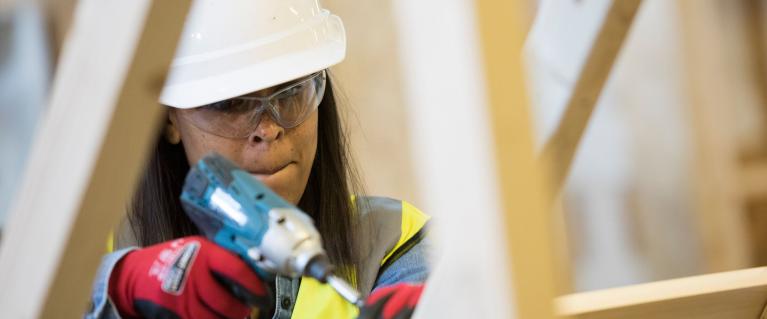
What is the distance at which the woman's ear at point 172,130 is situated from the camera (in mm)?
1671

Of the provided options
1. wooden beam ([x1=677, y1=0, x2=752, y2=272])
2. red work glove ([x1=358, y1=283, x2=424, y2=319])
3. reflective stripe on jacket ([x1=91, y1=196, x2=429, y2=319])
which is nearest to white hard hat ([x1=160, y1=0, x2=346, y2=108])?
reflective stripe on jacket ([x1=91, y1=196, x2=429, y2=319])

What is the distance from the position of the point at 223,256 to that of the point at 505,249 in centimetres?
47

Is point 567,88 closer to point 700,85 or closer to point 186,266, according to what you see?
point 186,266

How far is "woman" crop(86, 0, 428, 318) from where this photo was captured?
5.27ft

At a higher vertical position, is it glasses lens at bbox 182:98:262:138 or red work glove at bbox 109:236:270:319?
glasses lens at bbox 182:98:262:138

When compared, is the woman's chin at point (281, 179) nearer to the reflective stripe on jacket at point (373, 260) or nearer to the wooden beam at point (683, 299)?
the reflective stripe on jacket at point (373, 260)

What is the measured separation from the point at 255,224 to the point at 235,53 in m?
0.59

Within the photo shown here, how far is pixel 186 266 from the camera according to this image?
1092 millimetres

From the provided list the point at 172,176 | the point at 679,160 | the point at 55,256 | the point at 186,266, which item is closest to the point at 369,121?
the point at 679,160

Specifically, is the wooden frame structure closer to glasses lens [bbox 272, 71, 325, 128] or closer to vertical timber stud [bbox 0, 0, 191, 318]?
vertical timber stud [bbox 0, 0, 191, 318]

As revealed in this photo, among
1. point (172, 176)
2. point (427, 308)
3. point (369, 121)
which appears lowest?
point (369, 121)

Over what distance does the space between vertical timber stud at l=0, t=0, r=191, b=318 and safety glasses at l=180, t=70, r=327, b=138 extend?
0.69 meters

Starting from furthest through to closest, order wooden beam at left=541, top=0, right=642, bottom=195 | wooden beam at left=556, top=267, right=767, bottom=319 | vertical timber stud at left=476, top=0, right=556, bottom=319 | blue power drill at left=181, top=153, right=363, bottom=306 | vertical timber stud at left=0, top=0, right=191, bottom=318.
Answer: wooden beam at left=541, top=0, right=642, bottom=195, wooden beam at left=556, top=267, right=767, bottom=319, blue power drill at left=181, top=153, right=363, bottom=306, vertical timber stud at left=0, top=0, right=191, bottom=318, vertical timber stud at left=476, top=0, right=556, bottom=319

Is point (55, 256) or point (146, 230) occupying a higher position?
point (55, 256)
